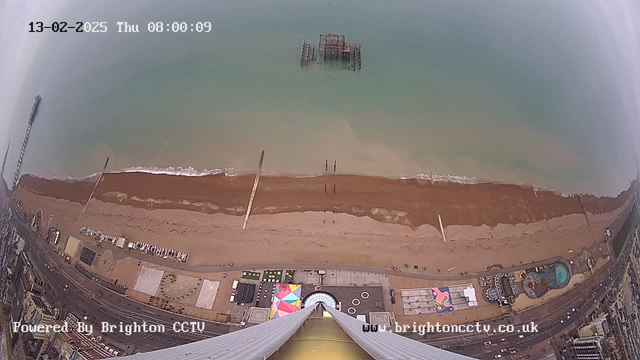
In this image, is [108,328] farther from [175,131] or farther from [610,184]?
[610,184]

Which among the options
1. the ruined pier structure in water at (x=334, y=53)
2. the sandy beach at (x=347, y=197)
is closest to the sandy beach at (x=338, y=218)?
the sandy beach at (x=347, y=197)

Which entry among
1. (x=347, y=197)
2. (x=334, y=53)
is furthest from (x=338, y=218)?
(x=334, y=53)

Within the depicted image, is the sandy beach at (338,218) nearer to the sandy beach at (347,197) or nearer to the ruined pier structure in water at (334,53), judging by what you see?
the sandy beach at (347,197)

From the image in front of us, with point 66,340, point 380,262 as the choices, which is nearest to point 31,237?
point 66,340

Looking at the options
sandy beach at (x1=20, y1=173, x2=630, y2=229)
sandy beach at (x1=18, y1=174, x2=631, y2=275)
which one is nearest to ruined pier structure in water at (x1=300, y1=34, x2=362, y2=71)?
sandy beach at (x1=20, y1=173, x2=630, y2=229)

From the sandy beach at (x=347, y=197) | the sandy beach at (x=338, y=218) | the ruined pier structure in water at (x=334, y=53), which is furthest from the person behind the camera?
the ruined pier structure in water at (x=334, y=53)

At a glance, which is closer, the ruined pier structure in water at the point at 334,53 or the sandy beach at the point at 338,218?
the sandy beach at the point at 338,218

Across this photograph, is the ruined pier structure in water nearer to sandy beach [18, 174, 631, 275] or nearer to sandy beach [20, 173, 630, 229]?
sandy beach [20, 173, 630, 229]
